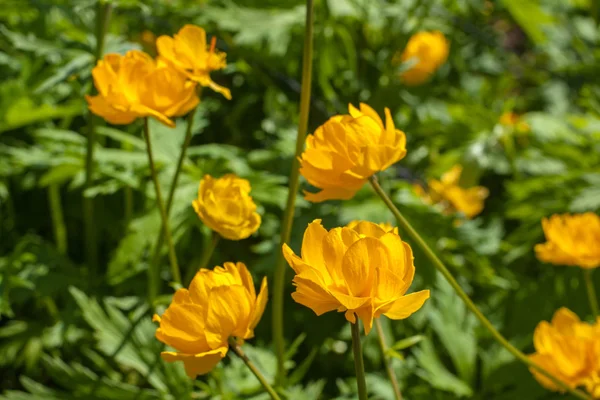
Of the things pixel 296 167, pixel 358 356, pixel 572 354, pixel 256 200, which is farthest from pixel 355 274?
pixel 256 200

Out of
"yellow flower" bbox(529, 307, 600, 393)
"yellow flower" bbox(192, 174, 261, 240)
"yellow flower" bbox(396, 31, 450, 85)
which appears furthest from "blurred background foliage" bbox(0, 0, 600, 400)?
"yellow flower" bbox(529, 307, 600, 393)

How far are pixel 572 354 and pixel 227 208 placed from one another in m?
0.55

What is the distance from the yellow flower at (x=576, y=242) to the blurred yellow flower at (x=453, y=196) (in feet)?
2.36

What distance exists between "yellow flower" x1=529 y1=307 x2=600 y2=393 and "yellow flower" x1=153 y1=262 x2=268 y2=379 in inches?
21.0

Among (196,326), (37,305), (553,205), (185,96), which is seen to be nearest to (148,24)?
(37,305)

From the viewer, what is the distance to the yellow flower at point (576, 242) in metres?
1.20

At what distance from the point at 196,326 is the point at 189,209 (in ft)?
2.39

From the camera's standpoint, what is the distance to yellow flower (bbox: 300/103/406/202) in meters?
0.83

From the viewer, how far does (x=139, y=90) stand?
3.03 ft

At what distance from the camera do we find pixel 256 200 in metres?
1.48

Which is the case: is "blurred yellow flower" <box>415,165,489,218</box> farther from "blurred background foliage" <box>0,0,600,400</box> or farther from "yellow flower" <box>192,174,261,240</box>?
"yellow flower" <box>192,174,261,240</box>

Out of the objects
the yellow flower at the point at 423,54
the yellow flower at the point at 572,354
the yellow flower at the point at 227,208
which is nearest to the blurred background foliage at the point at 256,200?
the yellow flower at the point at 423,54

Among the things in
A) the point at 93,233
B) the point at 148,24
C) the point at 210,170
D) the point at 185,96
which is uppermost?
the point at 185,96

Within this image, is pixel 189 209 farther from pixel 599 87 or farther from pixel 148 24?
pixel 599 87
